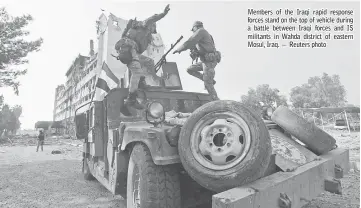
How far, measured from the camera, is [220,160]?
241cm

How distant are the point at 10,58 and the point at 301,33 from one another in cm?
1536

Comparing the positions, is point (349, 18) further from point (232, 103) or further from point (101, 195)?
point (101, 195)

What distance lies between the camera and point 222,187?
2336 mm

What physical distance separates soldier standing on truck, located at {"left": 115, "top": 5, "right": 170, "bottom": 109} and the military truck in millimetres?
275

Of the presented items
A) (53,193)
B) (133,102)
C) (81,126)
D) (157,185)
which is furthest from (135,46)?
(53,193)

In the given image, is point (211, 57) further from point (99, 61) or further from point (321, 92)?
point (321, 92)

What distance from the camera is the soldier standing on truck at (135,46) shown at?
436cm

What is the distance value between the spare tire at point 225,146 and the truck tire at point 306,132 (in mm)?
1214

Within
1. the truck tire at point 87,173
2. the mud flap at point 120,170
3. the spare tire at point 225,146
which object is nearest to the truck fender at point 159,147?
the spare tire at point 225,146

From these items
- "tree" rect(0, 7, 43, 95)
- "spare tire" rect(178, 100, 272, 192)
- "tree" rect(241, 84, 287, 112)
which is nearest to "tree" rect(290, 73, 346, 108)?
"tree" rect(241, 84, 287, 112)

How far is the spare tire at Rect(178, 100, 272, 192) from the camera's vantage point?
230 cm

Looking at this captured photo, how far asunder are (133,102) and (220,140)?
2179 mm

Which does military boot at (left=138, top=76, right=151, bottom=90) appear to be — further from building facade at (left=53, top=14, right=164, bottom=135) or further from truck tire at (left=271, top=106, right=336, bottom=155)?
building facade at (left=53, top=14, right=164, bottom=135)

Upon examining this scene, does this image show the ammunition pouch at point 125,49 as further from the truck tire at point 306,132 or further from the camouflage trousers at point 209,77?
the truck tire at point 306,132
